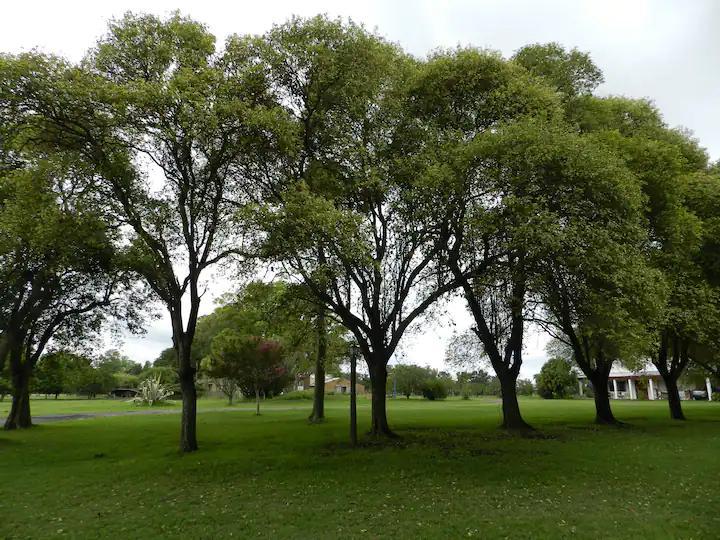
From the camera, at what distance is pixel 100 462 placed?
644 inches

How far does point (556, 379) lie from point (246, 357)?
58.6 meters

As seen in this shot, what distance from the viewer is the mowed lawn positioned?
9.20 m

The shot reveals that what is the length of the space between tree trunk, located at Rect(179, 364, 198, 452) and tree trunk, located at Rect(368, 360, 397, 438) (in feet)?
23.2

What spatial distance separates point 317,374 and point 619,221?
21.7 m

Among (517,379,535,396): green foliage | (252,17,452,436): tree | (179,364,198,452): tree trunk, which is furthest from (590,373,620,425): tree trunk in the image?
(517,379,535,396): green foliage

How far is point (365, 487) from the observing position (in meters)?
12.3

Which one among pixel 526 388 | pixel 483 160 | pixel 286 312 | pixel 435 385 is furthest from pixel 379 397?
pixel 526 388

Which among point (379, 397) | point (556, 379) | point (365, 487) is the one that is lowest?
point (556, 379)

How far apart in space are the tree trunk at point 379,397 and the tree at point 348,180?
5 centimetres

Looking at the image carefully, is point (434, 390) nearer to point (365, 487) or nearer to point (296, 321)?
point (296, 321)

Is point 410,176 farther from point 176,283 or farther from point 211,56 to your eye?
point 176,283

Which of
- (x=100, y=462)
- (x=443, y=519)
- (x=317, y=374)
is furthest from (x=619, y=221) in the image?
(x=317, y=374)

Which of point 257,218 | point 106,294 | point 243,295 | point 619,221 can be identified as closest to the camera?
point 257,218

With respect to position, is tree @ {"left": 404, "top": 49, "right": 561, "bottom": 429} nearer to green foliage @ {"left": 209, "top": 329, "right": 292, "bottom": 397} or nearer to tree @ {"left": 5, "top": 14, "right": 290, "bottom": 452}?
tree @ {"left": 5, "top": 14, "right": 290, "bottom": 452}
